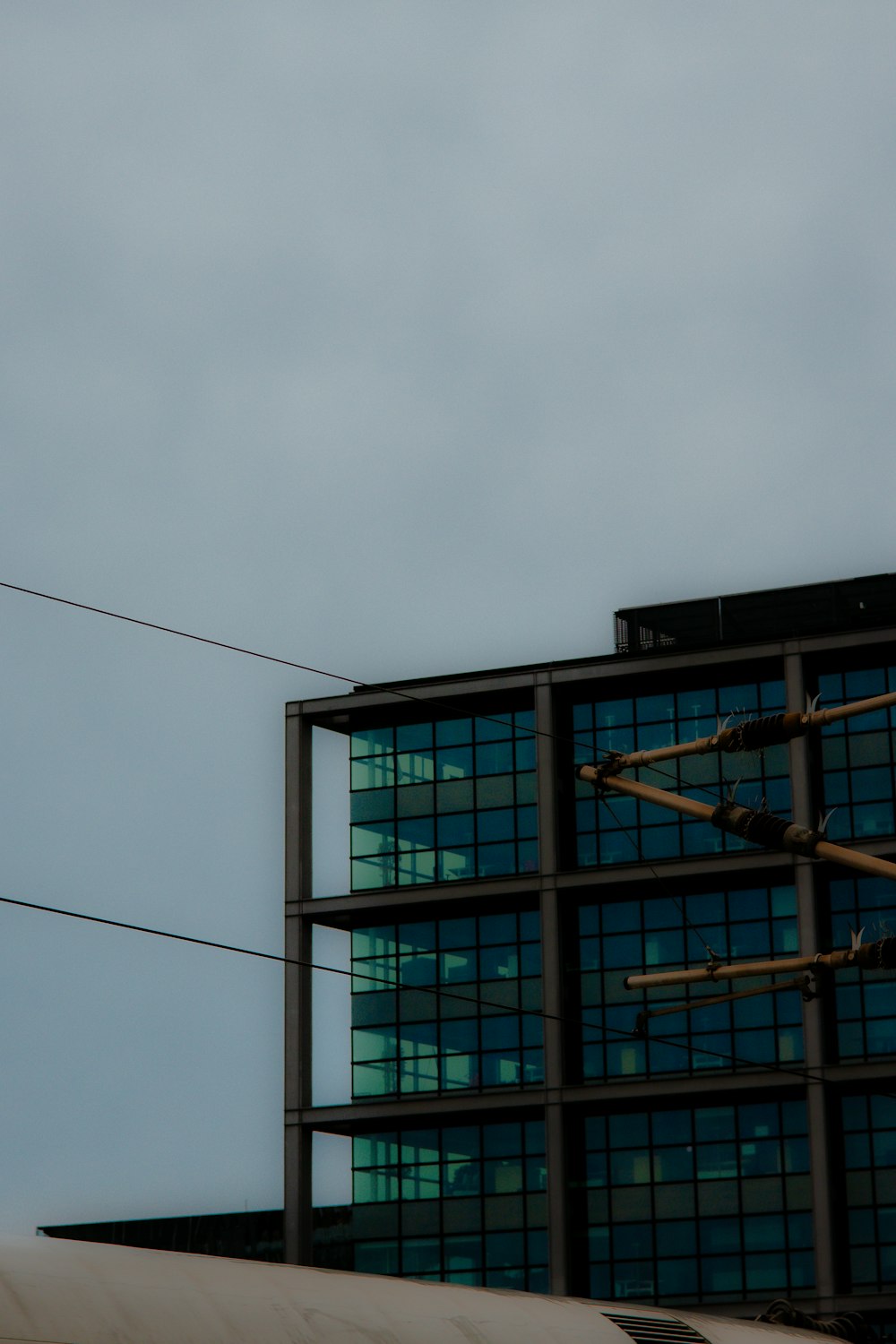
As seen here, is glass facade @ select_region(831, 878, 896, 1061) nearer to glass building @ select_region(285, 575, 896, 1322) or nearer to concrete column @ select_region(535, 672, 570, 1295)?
glass building @ select_region(285, 575, 896, 1322)

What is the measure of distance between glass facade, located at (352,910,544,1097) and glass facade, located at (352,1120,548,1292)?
166 centimetres

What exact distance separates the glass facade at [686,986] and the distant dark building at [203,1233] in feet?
104

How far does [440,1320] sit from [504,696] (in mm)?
48184

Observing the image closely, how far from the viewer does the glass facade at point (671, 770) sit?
57.6 m

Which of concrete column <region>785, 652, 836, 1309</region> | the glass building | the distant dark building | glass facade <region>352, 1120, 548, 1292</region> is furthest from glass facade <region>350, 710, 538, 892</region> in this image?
the distant dark building

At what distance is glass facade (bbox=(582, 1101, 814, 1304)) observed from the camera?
5500 centimetres

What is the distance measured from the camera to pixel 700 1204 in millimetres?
56062

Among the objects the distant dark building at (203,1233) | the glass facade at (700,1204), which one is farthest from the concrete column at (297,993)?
the distant dark building at (203,1233)

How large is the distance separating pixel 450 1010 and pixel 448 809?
6.18m

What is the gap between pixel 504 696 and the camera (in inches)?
2451

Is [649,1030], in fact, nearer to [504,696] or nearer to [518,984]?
[518,984]

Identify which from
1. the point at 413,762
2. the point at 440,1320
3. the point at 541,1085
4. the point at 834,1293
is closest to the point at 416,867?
the point at 413,762

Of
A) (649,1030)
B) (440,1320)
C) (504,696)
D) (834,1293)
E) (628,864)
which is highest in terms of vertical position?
(504,696)

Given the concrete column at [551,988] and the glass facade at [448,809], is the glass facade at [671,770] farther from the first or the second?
the glass facade at [448,809]
